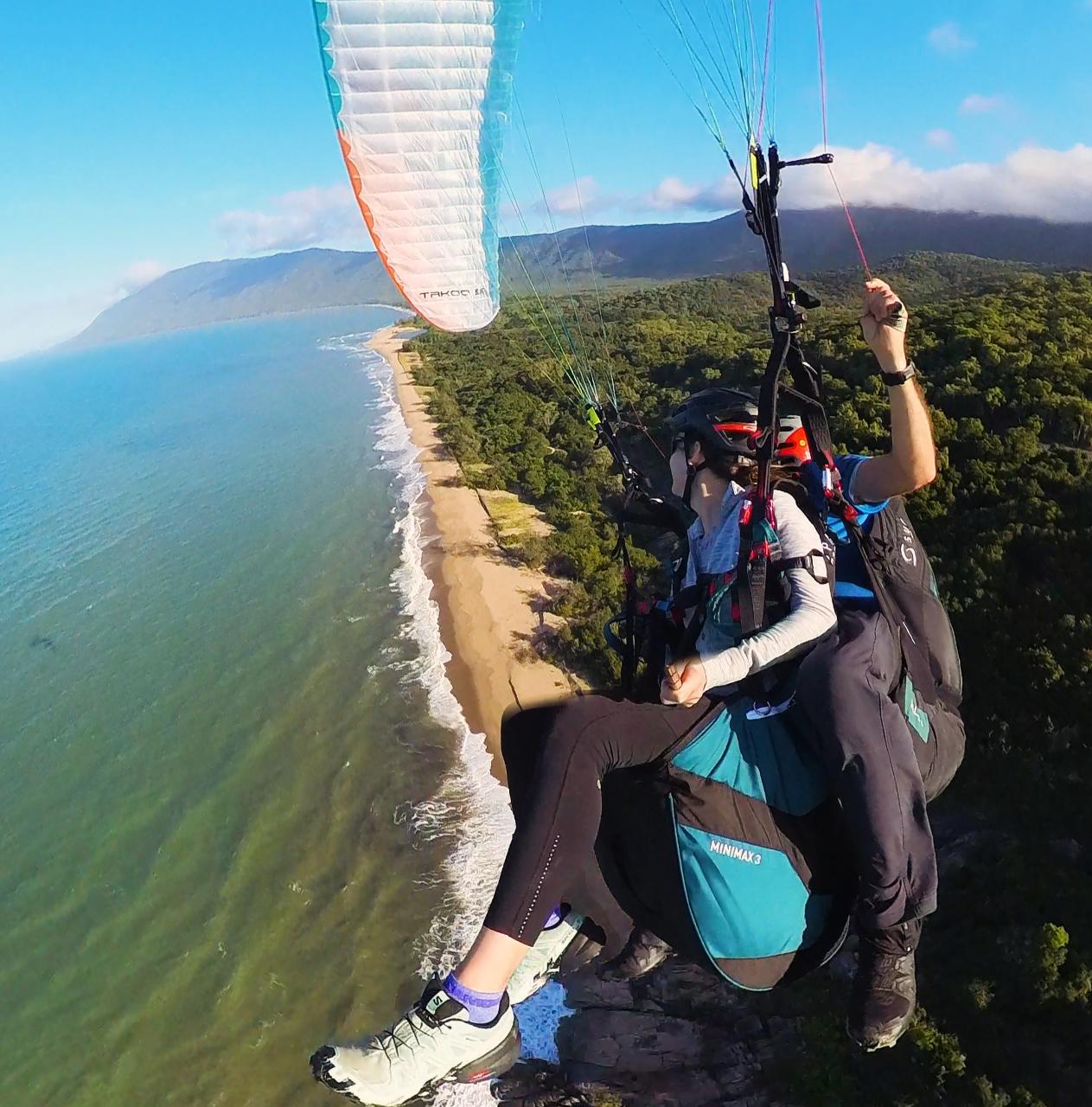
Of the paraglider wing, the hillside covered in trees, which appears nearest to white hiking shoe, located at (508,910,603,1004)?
the paraglider wing

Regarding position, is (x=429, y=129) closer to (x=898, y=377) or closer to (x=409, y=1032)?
(x=898, y=377)

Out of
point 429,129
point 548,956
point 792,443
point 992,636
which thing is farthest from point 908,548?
point 992,636

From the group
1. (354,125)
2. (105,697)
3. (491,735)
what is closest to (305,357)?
(105,697)

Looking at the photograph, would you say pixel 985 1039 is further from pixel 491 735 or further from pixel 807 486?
pixel 491 735

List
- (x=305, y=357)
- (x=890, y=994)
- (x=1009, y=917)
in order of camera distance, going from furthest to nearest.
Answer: (x=305, y=357) → (x=1009, y=917) → (x=890, y=994)

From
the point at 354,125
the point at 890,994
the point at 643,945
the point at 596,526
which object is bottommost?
the point at 596,526
